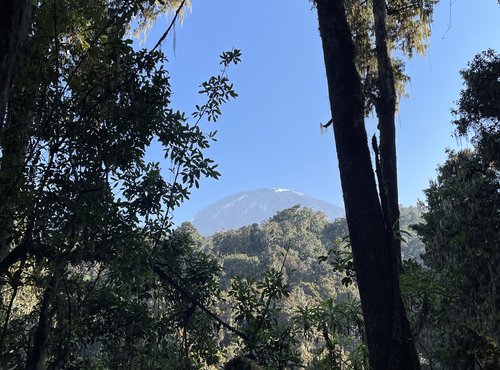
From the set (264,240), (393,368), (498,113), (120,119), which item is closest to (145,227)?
(120,119)

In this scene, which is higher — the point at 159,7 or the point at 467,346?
the point at 159,7

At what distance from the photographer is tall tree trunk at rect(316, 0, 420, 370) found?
9.78 feet

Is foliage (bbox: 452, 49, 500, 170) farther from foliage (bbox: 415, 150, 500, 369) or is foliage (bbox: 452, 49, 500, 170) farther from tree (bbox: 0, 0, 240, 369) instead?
tree (bbox: 0, 0, 240, 369)

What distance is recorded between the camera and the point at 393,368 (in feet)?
9.39

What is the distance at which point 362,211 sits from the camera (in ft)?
10.9

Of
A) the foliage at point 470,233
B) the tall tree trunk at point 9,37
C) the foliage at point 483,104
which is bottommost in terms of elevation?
the tall tree trunk at point 9,37

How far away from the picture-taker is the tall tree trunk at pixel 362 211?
2980 mm

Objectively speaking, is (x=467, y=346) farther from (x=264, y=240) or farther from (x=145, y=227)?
(x=264, y=240)

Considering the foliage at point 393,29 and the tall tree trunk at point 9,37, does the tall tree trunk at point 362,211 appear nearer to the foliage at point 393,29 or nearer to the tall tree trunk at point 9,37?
the tall tree trunk at point 9,37

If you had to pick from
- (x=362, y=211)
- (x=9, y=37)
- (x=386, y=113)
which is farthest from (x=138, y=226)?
(x=386, y=113)

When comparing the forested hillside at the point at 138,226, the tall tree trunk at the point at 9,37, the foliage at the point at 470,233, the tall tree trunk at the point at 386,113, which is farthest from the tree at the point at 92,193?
the foliage at the point at 470,233

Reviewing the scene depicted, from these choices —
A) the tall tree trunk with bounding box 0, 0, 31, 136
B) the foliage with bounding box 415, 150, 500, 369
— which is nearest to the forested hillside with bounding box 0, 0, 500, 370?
the tall tree trunk with bounding box 0, 0, 31, 136

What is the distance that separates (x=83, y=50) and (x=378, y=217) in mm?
4153

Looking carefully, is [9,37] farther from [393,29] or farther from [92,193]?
[393,29]
